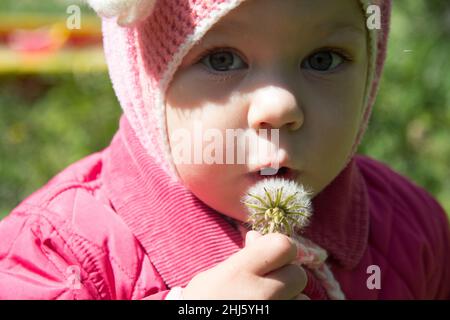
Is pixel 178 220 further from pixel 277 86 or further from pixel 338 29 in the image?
pixel 338 29

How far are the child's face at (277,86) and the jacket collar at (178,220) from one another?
0.07 meters

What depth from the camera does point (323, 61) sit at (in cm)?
162

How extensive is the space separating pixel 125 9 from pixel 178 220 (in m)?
0.44

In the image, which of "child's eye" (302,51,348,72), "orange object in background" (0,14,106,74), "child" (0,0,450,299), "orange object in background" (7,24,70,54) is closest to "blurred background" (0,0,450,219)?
"orange object in background" (0,14,106,74)

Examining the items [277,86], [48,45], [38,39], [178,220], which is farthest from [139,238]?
[38,39]

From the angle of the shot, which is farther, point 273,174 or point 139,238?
point 139,238

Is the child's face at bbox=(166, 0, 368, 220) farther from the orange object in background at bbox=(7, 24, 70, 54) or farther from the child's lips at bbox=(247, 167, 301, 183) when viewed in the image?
the orange object in background at bbox=(7, 24, 70, 54)

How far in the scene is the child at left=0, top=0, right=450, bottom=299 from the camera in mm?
1509

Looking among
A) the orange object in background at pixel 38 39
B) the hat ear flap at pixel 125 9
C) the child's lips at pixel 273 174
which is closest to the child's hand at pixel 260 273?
the child's lips at pixel 273 174

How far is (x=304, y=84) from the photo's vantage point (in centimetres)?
157

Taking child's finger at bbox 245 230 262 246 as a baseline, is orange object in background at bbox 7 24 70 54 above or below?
above

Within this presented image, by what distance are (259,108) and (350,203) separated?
0.54 m

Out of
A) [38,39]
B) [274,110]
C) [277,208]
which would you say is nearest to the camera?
[277,208]

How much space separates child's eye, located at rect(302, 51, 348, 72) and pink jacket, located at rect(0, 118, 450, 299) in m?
0.36
